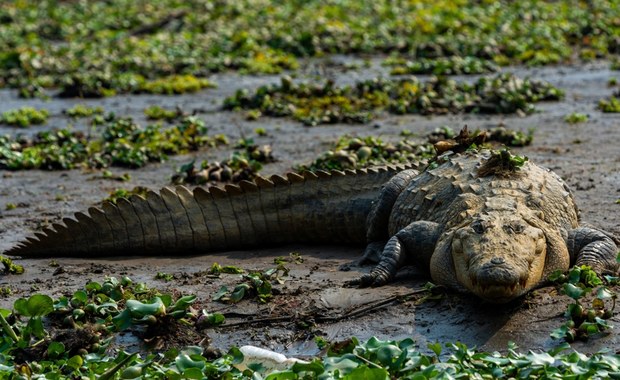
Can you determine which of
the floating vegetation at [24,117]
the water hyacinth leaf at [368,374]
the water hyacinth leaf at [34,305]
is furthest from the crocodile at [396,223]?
the floating vegetation at [24,117]

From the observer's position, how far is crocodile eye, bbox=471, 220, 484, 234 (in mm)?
6127

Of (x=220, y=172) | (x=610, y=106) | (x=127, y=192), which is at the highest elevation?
(x=610, y=106)

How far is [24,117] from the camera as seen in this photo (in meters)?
13.1

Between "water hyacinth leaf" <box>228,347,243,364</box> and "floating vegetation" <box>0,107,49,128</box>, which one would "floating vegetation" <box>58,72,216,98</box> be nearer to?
"floating vegetation" <box>0,107,49,128</box>

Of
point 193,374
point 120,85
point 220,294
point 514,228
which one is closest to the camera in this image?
point 193,374

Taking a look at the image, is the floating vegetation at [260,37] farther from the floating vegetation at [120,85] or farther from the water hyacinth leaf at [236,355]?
the water hyacinth leaf at [236,355]

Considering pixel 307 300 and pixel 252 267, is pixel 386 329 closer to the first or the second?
pixel 307 300

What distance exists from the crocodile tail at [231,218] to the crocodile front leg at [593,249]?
5.37 ft

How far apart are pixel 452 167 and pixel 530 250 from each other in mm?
1298

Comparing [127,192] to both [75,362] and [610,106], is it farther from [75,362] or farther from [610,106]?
[610,106]

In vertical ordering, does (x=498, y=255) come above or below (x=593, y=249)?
above

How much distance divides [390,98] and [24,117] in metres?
4.29

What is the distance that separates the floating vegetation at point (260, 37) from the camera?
52.4ft

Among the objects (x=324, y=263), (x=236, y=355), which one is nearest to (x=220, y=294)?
(x=324, y=263)
